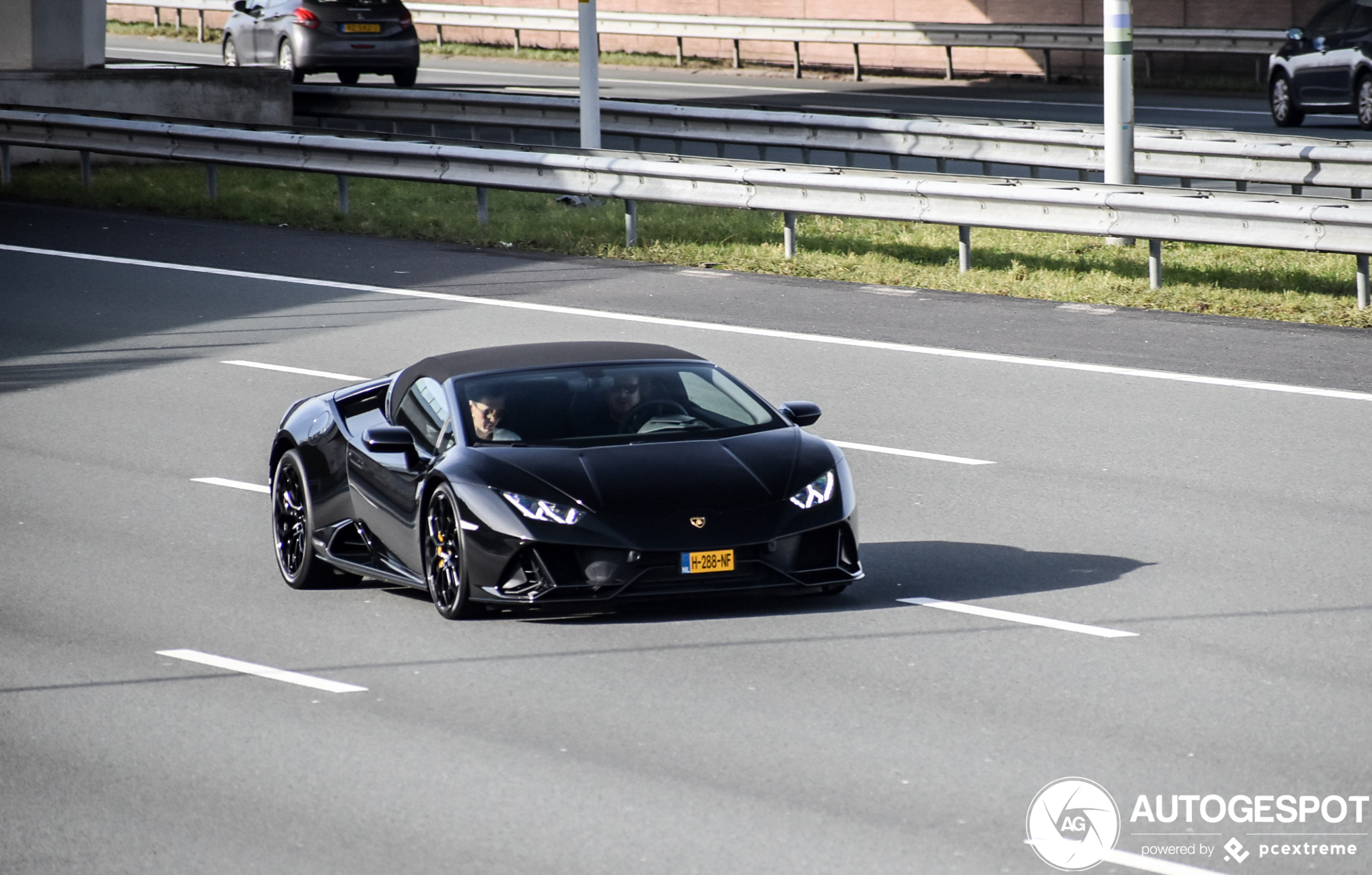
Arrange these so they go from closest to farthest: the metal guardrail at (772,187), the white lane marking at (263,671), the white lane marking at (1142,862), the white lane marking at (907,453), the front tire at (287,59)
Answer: the white lane marking at (1142,862) < the white lane marking at (263,671) < the white lane marking at (907,453) < the metal guardrail at (772,187) < the front tire at (287,59)

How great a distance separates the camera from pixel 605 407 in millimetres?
9625

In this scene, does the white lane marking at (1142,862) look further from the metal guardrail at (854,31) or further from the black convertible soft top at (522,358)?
the metal guardrail at (854,31)

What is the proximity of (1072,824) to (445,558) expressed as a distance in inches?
148

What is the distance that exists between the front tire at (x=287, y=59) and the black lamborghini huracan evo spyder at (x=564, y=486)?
25.9 meters

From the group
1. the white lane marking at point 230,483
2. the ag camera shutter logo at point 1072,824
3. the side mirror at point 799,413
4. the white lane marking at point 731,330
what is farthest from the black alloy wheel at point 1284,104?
the ag camera shutter logo at point 1072,824

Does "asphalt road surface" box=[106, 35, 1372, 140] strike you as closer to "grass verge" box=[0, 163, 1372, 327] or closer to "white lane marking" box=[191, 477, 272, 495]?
"grass verge" box=[0, 163, 1372, 327]

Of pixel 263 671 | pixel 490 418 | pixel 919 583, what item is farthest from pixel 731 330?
pixel 263 671

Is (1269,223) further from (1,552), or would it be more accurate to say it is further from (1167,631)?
(1,552)

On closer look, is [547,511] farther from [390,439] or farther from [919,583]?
[919,583]

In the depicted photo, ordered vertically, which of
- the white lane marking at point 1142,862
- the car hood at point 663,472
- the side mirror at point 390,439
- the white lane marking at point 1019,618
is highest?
the side mirror at point 390,439

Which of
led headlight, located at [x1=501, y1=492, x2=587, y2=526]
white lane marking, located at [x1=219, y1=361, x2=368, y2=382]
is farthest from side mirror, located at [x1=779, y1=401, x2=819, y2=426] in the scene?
white lane marking, located at [x1=219, y1=361, x2=368, y2=382]

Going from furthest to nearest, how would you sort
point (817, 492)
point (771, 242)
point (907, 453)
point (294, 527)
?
point (771, 242)
point (907, 453)
point (294, 527)
point (817, 492)

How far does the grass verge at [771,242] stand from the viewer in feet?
57.8

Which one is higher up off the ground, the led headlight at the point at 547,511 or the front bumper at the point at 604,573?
the led headlight at the point at 547,511
